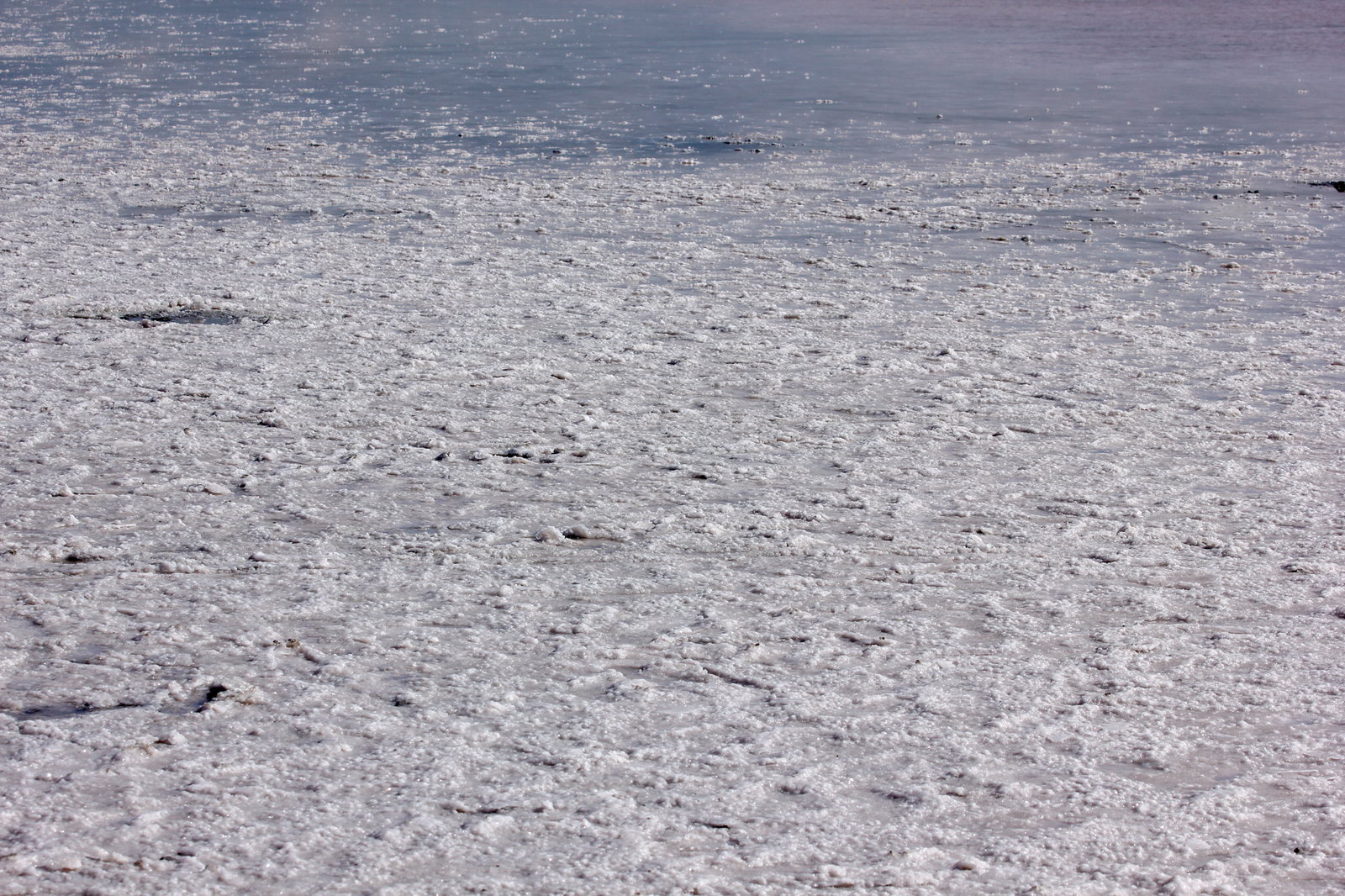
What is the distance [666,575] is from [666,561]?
10cm

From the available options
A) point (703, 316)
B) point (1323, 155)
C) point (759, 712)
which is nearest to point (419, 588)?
point (759, 712)

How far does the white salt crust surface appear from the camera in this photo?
7.82 feet

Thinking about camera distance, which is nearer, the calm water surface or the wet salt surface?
the wet salt surface

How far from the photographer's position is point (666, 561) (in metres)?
3.58

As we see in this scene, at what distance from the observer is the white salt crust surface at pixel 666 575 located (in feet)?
7.82

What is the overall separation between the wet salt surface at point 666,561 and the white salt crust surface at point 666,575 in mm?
15

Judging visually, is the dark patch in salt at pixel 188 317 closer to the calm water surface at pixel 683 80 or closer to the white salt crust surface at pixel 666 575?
the white salt crust surface at pixel 666 575

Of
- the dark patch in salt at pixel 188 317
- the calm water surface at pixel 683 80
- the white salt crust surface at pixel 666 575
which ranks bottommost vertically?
the white salt crust surface at pixel 666 575

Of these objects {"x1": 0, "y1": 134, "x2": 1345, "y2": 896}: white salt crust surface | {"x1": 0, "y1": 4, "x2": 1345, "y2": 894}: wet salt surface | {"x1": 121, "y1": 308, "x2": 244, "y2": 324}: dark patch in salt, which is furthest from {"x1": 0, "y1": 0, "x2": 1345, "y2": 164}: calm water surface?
{"x1": 0, "y1": 134, "x2": 1345, "y2": 896}: white salt crust surface

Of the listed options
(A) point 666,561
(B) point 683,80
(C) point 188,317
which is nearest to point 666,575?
(A) point 666,561

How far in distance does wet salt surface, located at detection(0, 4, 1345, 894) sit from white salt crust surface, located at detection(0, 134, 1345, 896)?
0.01 metres

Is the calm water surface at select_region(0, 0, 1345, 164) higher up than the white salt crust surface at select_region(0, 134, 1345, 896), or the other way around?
the calm water surface at select_region(0, 0, 1345, 164)

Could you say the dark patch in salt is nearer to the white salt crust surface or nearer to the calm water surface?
the white salt crust surface

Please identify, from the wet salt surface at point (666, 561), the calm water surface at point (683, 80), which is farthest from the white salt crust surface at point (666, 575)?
the calm water surface at point (683, 80)
